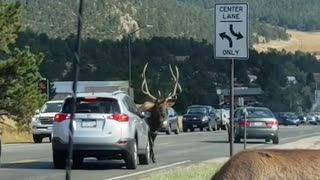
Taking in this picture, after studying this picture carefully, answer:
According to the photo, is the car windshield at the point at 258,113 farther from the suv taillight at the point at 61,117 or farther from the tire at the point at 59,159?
the suv taillight at the point at 61,117

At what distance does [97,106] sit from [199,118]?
36101 millimetres

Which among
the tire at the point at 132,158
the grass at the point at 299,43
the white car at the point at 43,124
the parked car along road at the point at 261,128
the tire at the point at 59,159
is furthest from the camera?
the grass at the point at 299,43

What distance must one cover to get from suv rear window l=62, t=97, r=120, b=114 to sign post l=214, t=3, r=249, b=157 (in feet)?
15.8

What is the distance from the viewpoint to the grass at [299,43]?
161 metres

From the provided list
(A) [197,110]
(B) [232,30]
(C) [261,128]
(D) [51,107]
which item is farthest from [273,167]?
(A) [197,110]

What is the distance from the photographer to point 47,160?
23.2m

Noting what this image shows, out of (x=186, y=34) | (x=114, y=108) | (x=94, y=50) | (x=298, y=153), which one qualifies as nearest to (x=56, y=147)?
(x=114, y=108)

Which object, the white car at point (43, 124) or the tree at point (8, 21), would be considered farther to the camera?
the tree at point (8, 21)

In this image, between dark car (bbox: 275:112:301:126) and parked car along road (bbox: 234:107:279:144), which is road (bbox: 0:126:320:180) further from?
dark car (bbox: 275:112:301:126)

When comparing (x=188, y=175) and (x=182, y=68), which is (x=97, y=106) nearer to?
(x=188, y=175)

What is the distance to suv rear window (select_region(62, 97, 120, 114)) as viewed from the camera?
19.5 metres

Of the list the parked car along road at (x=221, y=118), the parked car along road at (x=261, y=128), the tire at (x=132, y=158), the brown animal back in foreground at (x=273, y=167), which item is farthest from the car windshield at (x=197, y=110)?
the brown animal back in foreground at (x=273, y=167)

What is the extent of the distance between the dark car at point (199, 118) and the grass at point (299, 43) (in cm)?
9801

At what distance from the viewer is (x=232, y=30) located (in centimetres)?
1528
